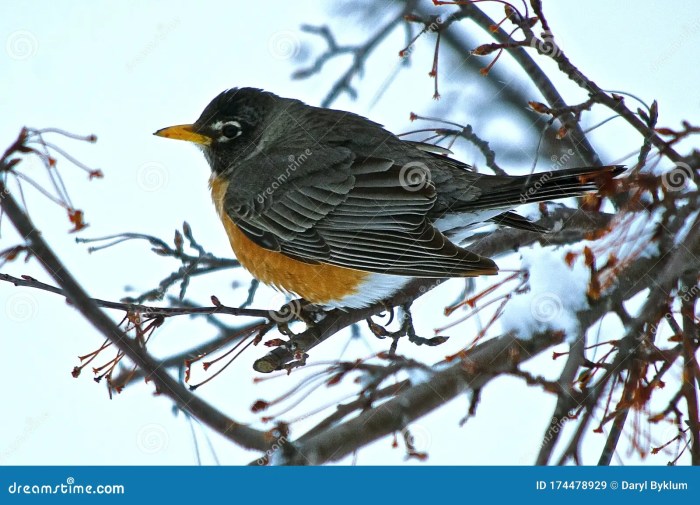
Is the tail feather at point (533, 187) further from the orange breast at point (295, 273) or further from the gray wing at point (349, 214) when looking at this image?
the orange breast at point (295, 273)

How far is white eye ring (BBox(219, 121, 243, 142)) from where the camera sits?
118 inches

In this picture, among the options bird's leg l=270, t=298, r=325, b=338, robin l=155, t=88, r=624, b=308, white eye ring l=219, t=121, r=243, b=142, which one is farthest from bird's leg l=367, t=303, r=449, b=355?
white eye ring l=219, t=121, r=243, b=142

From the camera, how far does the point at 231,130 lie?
3.02 m

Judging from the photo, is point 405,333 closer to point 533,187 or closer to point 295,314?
point 295,314

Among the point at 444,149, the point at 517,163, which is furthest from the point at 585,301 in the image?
the point at 517,163

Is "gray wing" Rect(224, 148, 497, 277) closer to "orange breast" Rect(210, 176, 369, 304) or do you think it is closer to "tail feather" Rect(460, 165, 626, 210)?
"orange breast" Rect(210, 176, 369, 304)

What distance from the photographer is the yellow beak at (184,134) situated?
2.74 m

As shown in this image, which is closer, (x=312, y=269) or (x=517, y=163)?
(x=312, y=269)

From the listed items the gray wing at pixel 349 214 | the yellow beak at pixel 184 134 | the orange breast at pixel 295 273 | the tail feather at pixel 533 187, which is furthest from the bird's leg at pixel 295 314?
the yellow beak at pixel 184 134

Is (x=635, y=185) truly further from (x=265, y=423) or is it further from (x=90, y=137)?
(x=90, y=137)

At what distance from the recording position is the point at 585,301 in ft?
5.25

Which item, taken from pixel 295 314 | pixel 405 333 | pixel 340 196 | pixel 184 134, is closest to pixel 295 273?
pixel 295 314

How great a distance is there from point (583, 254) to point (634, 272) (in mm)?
175

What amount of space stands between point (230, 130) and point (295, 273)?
775mm
